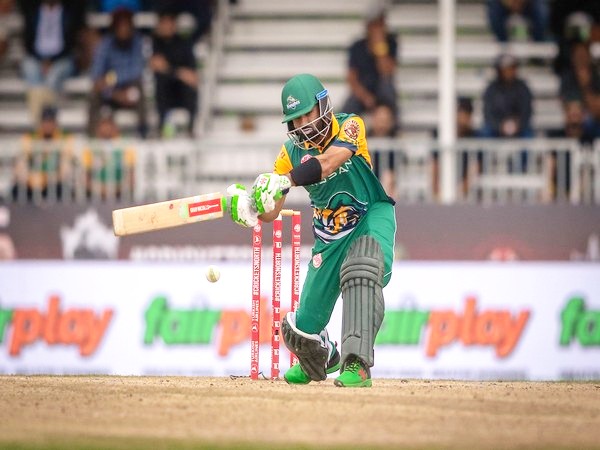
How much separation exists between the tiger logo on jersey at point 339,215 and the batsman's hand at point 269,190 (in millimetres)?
598

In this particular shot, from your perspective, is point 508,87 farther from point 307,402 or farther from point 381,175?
point 307,402

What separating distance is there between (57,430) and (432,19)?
1262cm

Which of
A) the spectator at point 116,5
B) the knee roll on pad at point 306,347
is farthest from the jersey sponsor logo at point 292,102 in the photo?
the spectator at point 116,5

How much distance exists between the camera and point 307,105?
9750mm

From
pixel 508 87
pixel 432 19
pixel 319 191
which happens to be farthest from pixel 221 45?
pixel 319 191

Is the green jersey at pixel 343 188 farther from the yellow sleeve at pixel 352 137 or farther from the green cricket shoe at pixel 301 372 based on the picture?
the green cricket shoe at pixel 301 372

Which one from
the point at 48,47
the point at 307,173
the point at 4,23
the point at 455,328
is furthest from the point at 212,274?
the point at 4,23

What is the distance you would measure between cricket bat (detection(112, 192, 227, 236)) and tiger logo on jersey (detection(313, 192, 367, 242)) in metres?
0.86

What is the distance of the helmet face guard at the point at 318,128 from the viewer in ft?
32.2

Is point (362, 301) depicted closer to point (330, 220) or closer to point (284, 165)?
point (330, 220)

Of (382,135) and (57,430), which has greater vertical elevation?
(382,135)

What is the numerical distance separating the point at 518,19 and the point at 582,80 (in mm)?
1629

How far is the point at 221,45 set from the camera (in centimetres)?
1972

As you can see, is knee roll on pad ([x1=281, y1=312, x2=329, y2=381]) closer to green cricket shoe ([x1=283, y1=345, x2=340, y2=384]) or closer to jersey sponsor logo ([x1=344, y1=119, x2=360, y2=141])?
green cricket shoe ([x1=283, y1=345, x2=340, y2=384])
